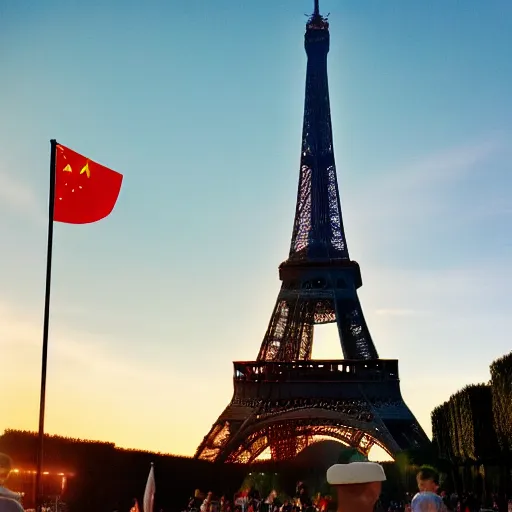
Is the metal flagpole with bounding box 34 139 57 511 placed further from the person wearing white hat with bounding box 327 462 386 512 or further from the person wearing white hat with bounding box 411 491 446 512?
the person wearing white hat with bounding box 327 462 386 512

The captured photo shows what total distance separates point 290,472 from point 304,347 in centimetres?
1299

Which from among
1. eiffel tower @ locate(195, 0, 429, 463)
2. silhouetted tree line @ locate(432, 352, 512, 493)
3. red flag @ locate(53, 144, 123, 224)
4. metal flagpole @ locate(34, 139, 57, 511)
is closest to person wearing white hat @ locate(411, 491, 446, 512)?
metal flagpole @ locate(34, 139, 57, 511)

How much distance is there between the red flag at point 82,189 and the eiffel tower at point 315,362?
4159cm

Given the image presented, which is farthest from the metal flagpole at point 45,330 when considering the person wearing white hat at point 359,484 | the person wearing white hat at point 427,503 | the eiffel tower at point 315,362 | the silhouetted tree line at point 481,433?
the eiffel tower at point 315,362

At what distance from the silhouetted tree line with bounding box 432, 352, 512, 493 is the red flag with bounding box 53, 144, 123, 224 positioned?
2713 centimetres

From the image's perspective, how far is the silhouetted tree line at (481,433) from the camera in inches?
1490

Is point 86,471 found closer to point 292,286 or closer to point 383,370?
point 383,370

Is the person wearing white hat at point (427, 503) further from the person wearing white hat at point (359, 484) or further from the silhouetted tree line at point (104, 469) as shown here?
the silhouetted tree line at point (104, 469)

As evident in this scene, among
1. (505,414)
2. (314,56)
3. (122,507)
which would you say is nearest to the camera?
(122,507)

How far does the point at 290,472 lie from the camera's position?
74.0 m

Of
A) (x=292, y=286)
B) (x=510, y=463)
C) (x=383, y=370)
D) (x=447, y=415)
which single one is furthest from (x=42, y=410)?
(x=292, y=286)

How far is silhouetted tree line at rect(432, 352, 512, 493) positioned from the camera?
1490 inches

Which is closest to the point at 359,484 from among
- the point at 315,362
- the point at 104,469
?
the point at 104,469

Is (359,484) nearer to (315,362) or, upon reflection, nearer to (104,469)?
(104,469)
